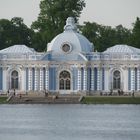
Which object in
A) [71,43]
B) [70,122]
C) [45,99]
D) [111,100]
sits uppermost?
[71,43]

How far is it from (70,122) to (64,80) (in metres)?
38.3

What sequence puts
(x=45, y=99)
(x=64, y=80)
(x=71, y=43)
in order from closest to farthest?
1. (x=45, y=99)
2. (x=64, y=80)
3. (x=71, y=43)

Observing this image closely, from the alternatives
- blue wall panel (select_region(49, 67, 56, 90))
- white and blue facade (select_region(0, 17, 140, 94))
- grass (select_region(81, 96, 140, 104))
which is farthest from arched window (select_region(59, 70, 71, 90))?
grass (select_region(81, 96, 140, 104))

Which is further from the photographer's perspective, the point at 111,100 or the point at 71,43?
the point at 71,43

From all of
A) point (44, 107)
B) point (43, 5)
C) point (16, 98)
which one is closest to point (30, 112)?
point (44, 107)

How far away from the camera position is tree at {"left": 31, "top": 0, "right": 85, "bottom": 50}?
139188 millimetres

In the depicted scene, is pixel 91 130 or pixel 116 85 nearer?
pixel 91 130

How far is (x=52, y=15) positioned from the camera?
139750 mm

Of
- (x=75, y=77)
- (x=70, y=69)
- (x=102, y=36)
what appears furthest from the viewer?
(x=102, y=36)

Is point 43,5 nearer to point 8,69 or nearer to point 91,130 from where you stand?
point 8,69

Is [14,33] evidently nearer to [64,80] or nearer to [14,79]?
[14,79]

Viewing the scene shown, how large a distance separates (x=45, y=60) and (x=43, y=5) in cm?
2063

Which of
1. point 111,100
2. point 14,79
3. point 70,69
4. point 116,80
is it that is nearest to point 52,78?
point 70,69

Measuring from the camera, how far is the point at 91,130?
7644 centimetres
